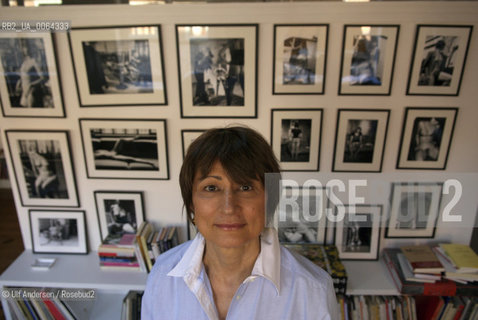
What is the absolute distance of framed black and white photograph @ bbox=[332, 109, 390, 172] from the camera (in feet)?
5.37

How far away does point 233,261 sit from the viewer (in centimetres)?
100

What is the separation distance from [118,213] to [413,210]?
71.8 inches

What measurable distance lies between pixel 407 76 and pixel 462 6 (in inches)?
15.8

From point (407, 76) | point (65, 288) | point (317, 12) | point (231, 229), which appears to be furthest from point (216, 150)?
point (65, 288)

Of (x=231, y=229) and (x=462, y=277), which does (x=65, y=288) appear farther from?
(x=462, y=277)

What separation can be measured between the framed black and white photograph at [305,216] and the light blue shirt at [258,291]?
0.60 metres

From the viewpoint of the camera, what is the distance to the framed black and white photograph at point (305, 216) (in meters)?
1.69

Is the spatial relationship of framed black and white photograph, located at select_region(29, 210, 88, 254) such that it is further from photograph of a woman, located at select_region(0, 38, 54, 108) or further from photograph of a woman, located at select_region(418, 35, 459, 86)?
photograph of a woman, located at select_region(418, 35, 459, 86)

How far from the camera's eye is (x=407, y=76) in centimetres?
159

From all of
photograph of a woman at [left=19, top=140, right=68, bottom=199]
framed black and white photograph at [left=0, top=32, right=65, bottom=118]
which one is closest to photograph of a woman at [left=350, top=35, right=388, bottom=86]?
framed black and white photograph at [left=0, top=32, right=65, bottom=118]

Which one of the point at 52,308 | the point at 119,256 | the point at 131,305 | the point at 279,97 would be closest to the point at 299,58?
the point at 279,97

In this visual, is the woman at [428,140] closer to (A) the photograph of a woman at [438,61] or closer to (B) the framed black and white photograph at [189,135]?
(A) the photograph of a woman at [438,61]

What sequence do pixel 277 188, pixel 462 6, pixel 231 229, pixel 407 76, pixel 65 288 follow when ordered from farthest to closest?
pixel 65 288 < pixel 407 76 < pixel 462 6 < pixel 277 188 < pixel 231 229

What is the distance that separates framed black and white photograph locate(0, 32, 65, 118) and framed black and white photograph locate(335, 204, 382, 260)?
1.81 m
